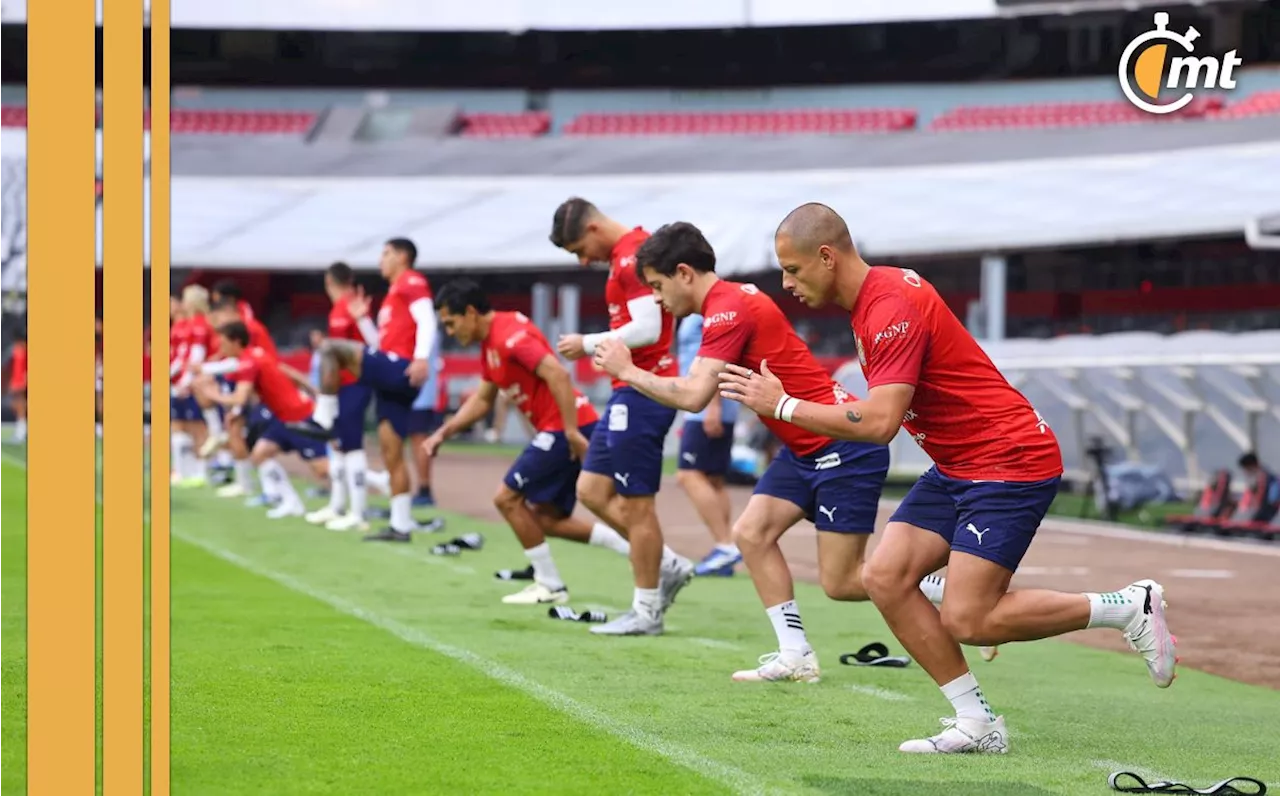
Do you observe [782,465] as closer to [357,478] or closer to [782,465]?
[782,465]

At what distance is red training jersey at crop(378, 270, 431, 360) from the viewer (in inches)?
594

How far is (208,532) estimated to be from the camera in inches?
611

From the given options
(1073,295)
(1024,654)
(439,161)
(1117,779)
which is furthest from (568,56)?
(1117,779)

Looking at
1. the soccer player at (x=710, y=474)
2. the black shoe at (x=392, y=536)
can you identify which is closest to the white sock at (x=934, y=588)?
the soccer player at (x=710, y=474)

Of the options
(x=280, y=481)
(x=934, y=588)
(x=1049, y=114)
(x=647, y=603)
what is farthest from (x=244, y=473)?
(x=1049, y=114)

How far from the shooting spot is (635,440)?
927 cm

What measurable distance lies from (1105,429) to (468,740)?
15.6m

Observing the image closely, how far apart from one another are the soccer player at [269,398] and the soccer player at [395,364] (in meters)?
2.04

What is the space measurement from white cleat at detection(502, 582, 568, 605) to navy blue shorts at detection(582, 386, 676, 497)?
1677 millimetres

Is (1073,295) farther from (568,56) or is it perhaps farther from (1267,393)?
Answer: (1267,393)

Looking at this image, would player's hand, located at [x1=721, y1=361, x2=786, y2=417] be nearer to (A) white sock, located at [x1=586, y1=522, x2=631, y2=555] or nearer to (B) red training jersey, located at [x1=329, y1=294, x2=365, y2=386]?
(A) white sock, located at [x1=586, y1=522, x2=631, y2=555]

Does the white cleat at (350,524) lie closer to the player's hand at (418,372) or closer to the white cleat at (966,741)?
the player's hand at (418,372)

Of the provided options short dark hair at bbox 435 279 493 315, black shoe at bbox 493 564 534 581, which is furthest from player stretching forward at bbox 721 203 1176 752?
black shoe at bbox 493 564 534 581

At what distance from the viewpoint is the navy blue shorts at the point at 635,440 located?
9211mm
